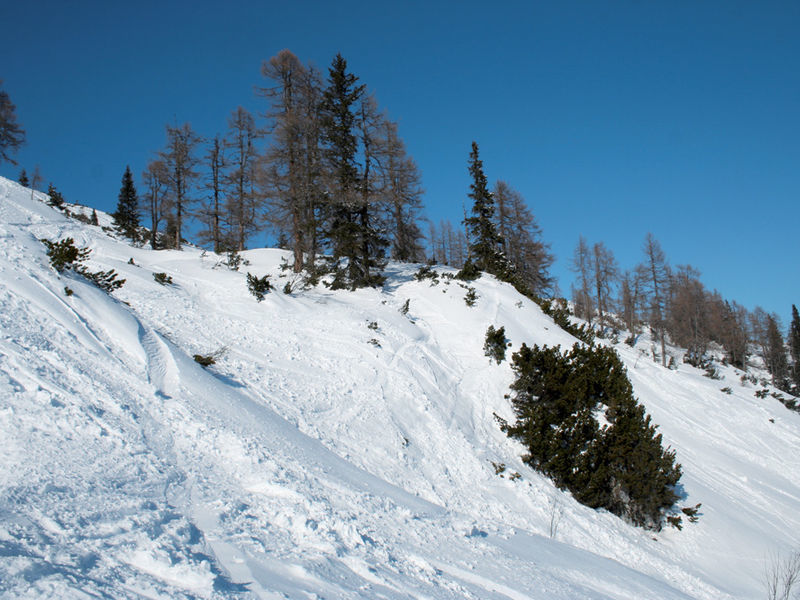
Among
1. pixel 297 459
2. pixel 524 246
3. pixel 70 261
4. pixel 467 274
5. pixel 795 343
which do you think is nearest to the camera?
pixel 297 459

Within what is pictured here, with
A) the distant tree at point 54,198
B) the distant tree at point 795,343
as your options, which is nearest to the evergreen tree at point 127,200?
the distant tree at point 54,198

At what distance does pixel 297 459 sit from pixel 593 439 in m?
7.53

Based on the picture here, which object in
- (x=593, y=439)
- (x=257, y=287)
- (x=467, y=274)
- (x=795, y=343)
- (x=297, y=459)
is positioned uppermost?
(x=795, y=343)

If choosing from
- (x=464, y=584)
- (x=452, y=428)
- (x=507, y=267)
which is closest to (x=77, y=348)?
(x=464, y=584)

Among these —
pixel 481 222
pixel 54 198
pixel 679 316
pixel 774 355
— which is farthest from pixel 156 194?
pixel 774 355

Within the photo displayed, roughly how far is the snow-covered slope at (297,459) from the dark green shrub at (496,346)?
538 mm

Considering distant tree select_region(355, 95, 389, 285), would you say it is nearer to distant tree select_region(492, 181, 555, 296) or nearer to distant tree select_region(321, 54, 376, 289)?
distant tree select_region(321, 54, 376, 289)

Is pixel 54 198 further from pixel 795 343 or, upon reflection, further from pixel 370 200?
pixel 795 343

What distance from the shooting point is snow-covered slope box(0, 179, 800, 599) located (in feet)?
11.3

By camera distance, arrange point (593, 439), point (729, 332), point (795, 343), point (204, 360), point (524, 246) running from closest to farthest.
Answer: point (204, 360) < point (593, 439) < point (524, 246) < point (729, 332) < point (795, 343)

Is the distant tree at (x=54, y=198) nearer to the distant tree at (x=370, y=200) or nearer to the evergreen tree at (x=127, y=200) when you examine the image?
the evergreen tree at (x=127, y=200)

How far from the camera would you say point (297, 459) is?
6.48m

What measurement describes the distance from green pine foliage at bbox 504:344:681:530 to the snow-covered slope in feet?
1.79

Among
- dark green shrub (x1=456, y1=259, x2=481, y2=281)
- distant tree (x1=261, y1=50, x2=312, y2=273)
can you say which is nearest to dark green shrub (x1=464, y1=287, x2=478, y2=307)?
dark green shrub (x1=456, y1=259, x2=481, y2=281)
